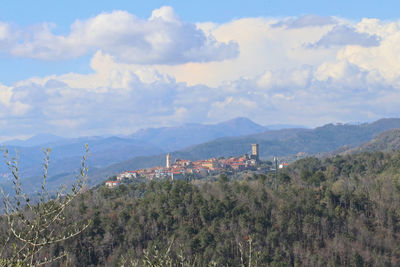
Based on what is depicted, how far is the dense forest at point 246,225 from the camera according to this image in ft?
136

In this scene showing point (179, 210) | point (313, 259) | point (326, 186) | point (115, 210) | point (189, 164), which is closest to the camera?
point (313, 259)

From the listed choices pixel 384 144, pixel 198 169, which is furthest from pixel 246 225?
pixel 384 144

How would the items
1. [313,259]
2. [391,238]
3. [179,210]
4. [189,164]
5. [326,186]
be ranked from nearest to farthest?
1. [313,259]
2. [391,238]
3. [179,210]
4. [326,186]
5. [189,164]

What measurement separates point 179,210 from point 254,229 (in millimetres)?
8103

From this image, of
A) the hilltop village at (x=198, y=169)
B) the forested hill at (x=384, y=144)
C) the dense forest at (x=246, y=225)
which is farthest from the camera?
the forested hill at (x=384, y=144)

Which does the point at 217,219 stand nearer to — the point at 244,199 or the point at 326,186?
the point at 244,199

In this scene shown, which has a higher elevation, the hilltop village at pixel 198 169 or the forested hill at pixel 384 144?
the forested hill at pixel 384 144

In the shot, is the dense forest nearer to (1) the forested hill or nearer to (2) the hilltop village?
(2) the hilltop village

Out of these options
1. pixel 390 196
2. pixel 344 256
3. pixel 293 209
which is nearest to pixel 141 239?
pixel 293 209

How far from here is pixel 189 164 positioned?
121m

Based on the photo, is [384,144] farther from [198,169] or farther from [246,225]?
[246,225]

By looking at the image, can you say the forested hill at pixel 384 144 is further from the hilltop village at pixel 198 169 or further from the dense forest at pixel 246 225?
the dense forest at pixel 246 225

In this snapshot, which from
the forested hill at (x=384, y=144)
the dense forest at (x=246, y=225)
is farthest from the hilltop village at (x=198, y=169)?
the dense forest at (x=246, y=225)

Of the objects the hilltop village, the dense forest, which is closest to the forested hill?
the hilltop village
